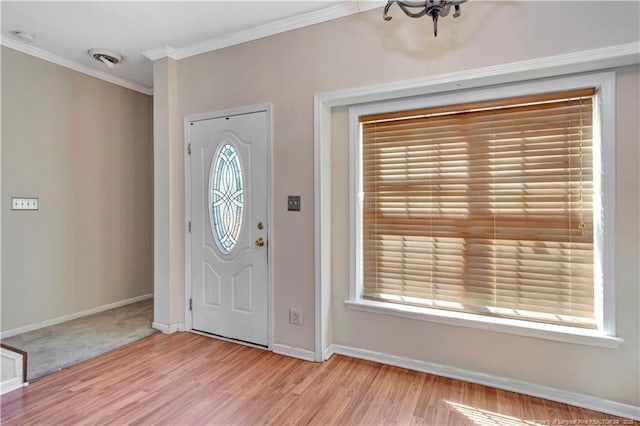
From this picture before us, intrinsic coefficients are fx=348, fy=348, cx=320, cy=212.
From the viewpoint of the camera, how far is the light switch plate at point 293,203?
281 centimetres

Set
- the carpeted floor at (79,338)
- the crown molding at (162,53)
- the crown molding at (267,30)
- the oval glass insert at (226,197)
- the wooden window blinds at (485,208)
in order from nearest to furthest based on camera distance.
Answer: the wooden window blinds at (485,208), the crown molding at (267,30), the carpeted floor at (79,338), the oval glass insert at (226,197), the crown molding at (162,53)

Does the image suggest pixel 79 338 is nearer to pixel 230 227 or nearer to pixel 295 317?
pixel 230 227

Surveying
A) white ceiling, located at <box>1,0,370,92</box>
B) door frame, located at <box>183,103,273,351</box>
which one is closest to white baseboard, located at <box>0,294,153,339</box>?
door frame, located at <box>183,103,273,351</box>

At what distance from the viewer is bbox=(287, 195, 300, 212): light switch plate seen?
2812mm

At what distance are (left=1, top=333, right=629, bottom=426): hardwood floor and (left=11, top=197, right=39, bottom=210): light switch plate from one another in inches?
64.3

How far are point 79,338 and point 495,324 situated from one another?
11.4 ft

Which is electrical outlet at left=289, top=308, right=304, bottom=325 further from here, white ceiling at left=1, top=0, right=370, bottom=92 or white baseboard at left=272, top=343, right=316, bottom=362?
white ceiling at left=1, top=0, right=370, bottom=92

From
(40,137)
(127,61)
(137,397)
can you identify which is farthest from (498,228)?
(40,137)

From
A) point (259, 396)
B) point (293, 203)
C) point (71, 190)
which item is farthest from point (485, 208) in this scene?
point (71, 190)

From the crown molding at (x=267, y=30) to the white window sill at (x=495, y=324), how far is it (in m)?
2.21

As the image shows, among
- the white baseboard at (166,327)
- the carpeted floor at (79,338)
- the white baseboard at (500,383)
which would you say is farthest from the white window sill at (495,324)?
the carpeted floor at (79,338)

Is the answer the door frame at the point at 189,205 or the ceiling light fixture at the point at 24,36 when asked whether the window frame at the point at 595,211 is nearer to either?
the door frame at the point at 189,205

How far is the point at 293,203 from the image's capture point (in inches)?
111

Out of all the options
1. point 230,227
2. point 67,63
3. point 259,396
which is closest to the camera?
point 259,396
